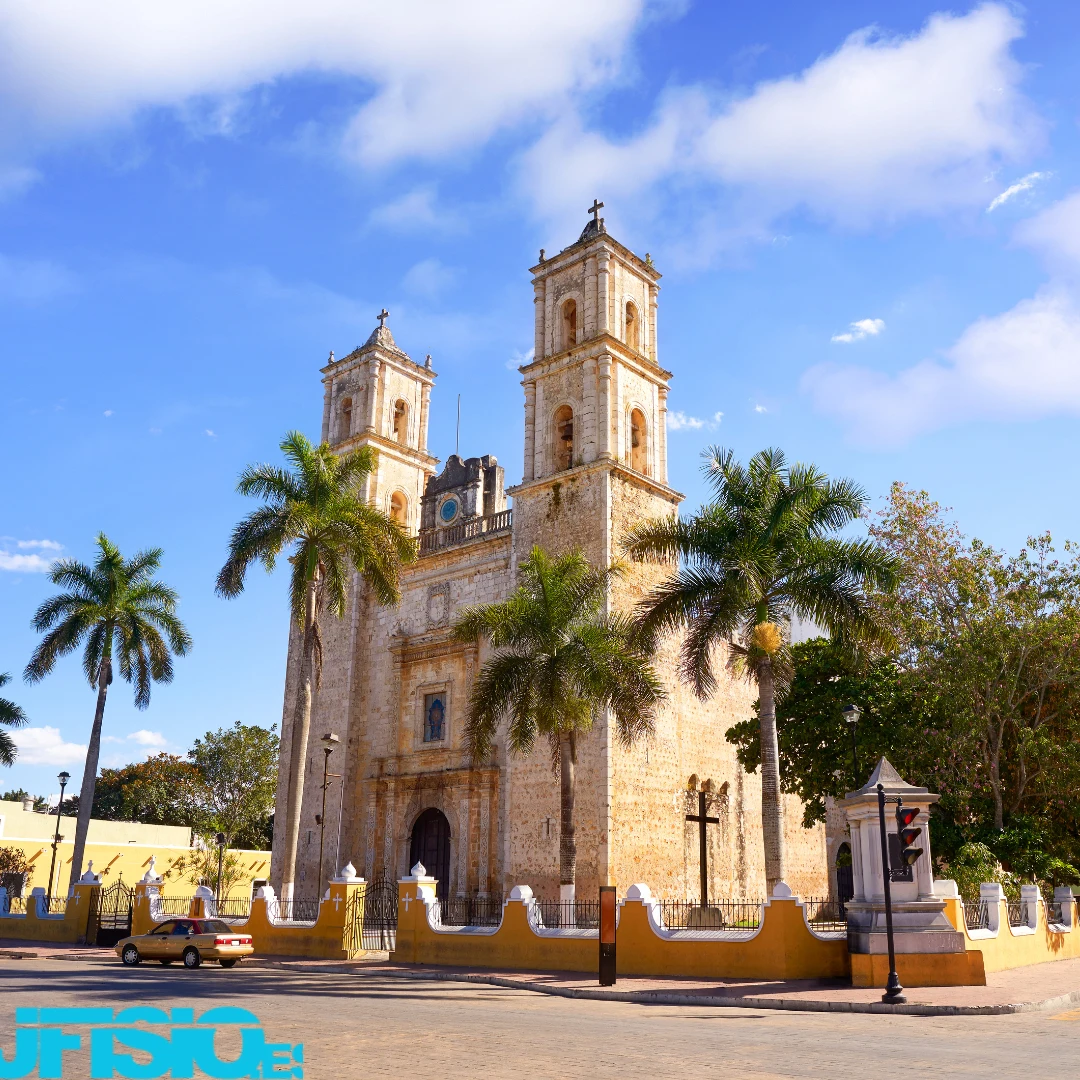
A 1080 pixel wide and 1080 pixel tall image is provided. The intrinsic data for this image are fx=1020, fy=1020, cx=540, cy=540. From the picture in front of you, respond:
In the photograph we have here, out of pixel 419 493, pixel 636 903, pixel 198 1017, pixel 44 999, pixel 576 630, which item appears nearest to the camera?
pixel 198 1017

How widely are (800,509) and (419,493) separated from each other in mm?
17766

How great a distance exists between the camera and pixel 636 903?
16.2 m

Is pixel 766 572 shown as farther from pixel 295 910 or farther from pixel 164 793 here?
pixel 164 793

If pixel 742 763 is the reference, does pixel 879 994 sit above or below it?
below

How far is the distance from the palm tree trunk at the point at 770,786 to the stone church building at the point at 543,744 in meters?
5.91

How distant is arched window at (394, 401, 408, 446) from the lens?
33.9 metres

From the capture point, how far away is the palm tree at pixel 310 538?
22359 millimetres

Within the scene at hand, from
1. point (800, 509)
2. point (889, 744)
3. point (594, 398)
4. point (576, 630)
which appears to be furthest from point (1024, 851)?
point (594, 398)

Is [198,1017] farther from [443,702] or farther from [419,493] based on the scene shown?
[419,493]

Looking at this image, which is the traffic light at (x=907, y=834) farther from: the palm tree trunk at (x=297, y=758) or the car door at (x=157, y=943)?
the car door at (x=157, y=943)

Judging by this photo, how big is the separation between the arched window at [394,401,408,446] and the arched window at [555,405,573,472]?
26.4 feet

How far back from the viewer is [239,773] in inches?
1764

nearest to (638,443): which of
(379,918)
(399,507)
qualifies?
(399,507)

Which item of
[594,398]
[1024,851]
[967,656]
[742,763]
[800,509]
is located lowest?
[1024,851]
